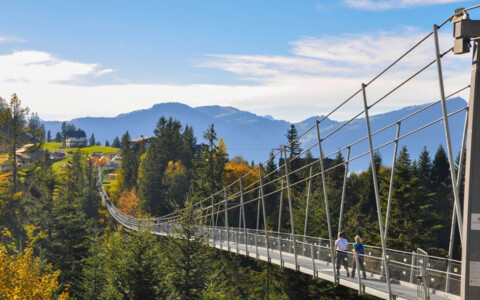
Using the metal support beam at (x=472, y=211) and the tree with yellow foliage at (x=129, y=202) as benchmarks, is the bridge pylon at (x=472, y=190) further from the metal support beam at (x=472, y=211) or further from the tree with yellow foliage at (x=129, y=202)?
the tree with yellow foliage at (x=129, y=202)

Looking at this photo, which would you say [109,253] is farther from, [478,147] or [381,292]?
[478,147]

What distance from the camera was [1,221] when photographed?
43.8 m

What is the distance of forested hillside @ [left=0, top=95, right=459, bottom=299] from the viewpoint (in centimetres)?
2720

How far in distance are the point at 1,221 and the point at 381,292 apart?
117 feet

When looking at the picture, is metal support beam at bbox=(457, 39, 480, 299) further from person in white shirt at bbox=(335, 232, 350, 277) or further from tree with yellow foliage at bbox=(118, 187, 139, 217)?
tree with yellow foliage at bbox=(118, 187, 139, 217)

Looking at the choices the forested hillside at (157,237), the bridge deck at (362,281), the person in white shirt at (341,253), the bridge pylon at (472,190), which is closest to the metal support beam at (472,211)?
the bridge pylon at (472,190)

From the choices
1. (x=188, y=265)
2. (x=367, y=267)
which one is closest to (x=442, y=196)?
(x=188, y=265)

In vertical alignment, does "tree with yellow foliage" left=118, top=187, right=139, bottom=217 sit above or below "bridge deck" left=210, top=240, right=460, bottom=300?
below

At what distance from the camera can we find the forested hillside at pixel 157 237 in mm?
27203

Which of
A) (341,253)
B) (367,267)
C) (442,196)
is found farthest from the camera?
(442,196)

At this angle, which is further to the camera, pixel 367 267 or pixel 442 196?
pixel 442 196

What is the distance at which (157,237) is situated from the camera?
201 feet

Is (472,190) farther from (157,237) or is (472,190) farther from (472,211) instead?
(157,237)

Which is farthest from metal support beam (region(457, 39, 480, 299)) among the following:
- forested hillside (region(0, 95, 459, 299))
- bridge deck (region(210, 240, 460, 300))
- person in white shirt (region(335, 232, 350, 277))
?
forested hillside (region(0, 95, 459, 299))
